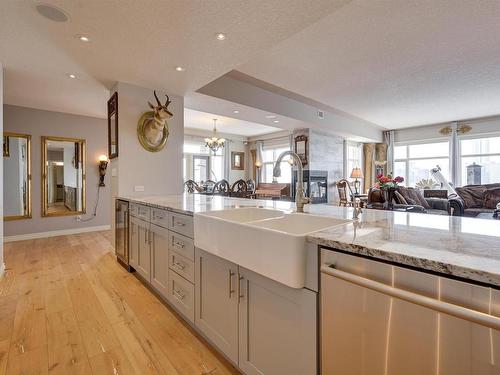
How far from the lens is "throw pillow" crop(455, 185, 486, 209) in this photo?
17.7 feet

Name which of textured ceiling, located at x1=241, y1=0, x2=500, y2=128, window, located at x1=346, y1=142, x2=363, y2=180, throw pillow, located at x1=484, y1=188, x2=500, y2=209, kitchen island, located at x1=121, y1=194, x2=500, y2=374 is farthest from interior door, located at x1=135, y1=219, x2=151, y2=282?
window, located at x1=346, y1=142, x2=363, y2=180

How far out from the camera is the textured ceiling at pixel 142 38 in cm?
192

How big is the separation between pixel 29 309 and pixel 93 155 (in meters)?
4.01

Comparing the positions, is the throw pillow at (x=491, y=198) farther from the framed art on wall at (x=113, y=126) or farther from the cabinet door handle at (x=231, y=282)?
the framed art on wall at (x=113, y=126)

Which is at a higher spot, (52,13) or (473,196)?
(52,13)

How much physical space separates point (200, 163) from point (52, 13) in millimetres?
6606

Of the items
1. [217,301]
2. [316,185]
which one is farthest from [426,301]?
[316,185]

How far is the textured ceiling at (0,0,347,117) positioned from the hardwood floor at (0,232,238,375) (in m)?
2.37

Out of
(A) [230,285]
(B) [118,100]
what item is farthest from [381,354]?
(B) [118,100]

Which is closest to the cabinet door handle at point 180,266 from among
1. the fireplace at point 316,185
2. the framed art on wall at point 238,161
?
the fireplace at point 316,185

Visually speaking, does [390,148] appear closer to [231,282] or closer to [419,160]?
[419,160]

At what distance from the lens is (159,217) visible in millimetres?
2266

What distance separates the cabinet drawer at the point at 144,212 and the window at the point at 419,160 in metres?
8.22

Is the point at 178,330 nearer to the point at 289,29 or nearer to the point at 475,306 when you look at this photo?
the point at 475,306
